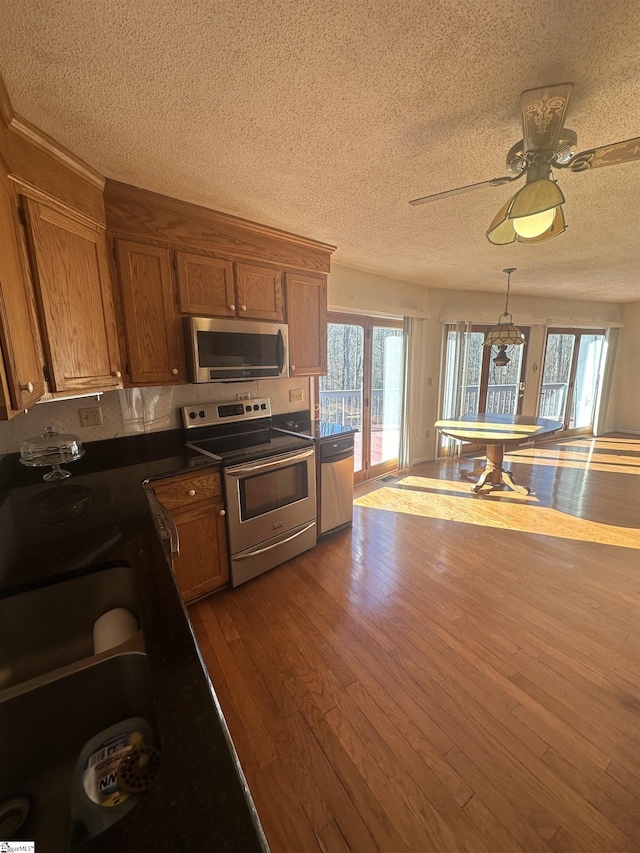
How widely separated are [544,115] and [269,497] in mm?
2305

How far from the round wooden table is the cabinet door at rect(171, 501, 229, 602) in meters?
2.70

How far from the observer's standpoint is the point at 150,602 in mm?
875

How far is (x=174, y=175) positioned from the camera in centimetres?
176

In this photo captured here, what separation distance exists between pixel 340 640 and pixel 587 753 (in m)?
1.10

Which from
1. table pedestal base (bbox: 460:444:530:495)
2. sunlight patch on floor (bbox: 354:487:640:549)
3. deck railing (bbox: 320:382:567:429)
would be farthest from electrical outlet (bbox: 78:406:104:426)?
table pedestal base (bbox: 460:444:530:495)

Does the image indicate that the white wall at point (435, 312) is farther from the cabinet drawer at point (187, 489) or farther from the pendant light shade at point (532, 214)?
the cabinet drawer at point (187, 489)

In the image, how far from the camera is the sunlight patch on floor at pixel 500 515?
2984 mm

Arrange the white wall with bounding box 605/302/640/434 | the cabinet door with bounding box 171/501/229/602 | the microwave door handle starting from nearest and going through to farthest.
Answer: the cabinet door with bounding box 171/501/229/602
the microwave door handle
the white wall with bounding box 605/302/640/434

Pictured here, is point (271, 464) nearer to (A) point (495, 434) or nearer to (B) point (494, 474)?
(A) point (495, 434)

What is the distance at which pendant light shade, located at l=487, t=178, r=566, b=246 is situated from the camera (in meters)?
1.17

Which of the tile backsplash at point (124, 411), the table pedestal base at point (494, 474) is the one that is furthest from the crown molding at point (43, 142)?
the table pedestal base at point (494, 474)

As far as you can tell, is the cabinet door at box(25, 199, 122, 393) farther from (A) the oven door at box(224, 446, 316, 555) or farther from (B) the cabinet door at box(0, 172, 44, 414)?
(A) the oven door at box(224, 446, 316, 555)

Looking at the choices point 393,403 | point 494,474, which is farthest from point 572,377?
point 393,403

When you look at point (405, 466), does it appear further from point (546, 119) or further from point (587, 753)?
point (546, 119)
